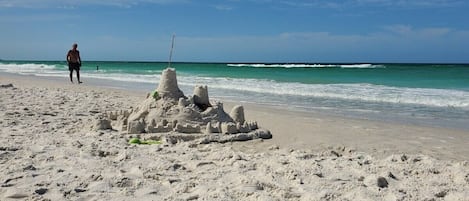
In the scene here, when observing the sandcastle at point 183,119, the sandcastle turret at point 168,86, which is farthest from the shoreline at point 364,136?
the sandcastle turret at point 168,86

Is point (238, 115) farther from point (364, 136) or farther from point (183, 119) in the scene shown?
point (364, 136)

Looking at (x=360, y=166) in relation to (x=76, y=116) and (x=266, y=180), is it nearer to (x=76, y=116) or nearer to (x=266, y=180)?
(x=266, y=180)

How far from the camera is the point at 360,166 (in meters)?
4.26

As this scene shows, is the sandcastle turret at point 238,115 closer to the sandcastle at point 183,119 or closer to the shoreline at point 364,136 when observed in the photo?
the sandcastle at point 183,119

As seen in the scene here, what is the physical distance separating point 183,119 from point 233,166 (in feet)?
6.53

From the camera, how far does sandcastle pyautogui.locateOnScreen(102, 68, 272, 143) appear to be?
589cm

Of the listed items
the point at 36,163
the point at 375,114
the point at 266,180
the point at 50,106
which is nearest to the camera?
the point at 266,180

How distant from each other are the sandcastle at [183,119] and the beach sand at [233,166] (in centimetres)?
23

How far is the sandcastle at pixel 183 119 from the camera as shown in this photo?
19.3 ft

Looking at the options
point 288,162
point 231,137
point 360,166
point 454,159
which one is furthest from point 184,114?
point 454,159

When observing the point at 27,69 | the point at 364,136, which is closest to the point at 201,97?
the point at 364,136

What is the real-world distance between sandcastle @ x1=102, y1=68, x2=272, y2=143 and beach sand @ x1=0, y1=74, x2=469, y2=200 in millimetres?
229

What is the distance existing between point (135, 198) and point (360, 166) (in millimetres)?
1966

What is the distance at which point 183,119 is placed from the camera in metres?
6.08
